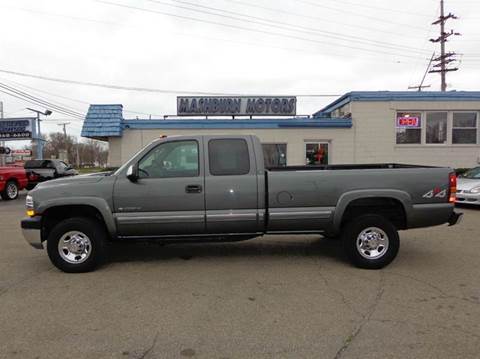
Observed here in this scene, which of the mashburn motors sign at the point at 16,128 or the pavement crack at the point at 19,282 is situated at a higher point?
the mashburn motors sign at the point at 16,128

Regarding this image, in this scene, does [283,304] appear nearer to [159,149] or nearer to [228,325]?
[228,325]

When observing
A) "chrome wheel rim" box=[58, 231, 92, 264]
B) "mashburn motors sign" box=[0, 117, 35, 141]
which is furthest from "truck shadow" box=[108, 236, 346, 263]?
"mashburn motors sign" box=[0, 117, 35, 141]

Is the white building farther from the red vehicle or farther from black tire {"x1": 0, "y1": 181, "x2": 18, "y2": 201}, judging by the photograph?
black tire {"x1": 0, "y1": 181, "x2": 18, "y2": 201}

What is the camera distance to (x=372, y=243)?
5.34m

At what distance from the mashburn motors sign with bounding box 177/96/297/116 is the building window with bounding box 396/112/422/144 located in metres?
4.95

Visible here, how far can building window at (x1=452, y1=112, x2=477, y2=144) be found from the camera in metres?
17.1

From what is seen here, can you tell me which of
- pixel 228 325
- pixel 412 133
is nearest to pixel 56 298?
pixel 228 325

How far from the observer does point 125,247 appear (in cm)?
668

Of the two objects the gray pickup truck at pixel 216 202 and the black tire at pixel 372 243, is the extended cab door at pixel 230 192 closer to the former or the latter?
the gray pickup truck at pixel 216 202

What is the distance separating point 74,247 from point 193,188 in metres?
1.89

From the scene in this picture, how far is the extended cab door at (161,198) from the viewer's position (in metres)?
5.15

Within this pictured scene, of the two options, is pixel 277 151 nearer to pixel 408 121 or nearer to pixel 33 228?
pixel 408 121

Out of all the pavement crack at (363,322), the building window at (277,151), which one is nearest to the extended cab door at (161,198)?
the pavement crack at (363,322)

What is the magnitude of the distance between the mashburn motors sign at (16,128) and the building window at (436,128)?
26931 millimetres
